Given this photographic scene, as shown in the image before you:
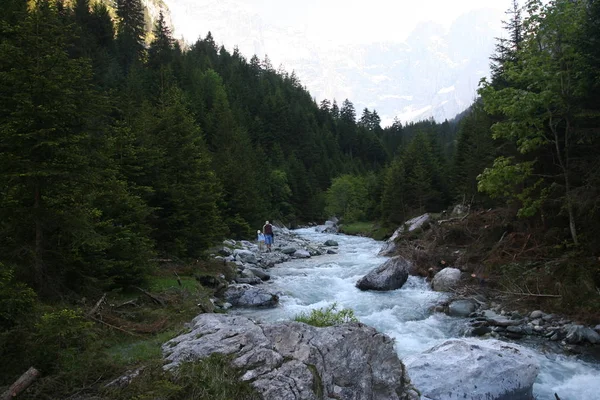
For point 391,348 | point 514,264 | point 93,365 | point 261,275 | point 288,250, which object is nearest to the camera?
point 93,365

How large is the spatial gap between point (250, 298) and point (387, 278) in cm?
666

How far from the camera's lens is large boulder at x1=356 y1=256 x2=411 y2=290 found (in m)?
17.5

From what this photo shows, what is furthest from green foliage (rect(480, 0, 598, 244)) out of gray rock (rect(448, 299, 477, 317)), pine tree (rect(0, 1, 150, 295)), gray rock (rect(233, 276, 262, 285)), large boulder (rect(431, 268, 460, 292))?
pine tree (rect(0, 1, 150, 295))

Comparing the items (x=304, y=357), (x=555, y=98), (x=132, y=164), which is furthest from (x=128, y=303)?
(x=555, y=98)

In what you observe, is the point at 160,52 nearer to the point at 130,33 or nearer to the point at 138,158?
the point at 130,33

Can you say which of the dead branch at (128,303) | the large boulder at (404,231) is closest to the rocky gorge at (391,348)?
the dead branch at (128,303)

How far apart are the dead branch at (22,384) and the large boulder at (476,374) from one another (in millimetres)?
6517

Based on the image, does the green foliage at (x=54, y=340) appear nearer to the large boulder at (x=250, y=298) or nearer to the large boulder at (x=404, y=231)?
the large boulder at (x=250, y=298)

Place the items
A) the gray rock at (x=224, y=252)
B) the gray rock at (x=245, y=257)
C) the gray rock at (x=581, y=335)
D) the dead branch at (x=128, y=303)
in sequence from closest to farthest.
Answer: the dead branch at (x=128, y=303) < the gray rock at (x=581, y=335) < the gray rock at (x=245, y=257) < the gray rock at (x=224, y=252)

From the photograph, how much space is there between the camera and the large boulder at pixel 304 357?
17.8 feet

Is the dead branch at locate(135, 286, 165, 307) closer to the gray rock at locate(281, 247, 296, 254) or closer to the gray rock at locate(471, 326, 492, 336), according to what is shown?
the gray rock at locate(471, 326, 492, 336)

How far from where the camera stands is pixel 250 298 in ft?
47.7

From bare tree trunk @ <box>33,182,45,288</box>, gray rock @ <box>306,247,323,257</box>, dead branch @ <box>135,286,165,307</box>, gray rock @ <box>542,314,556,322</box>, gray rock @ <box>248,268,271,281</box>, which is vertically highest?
bare tree trunk @ <box>33,182,45,288</box>

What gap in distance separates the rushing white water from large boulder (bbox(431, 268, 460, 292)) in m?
0.44
